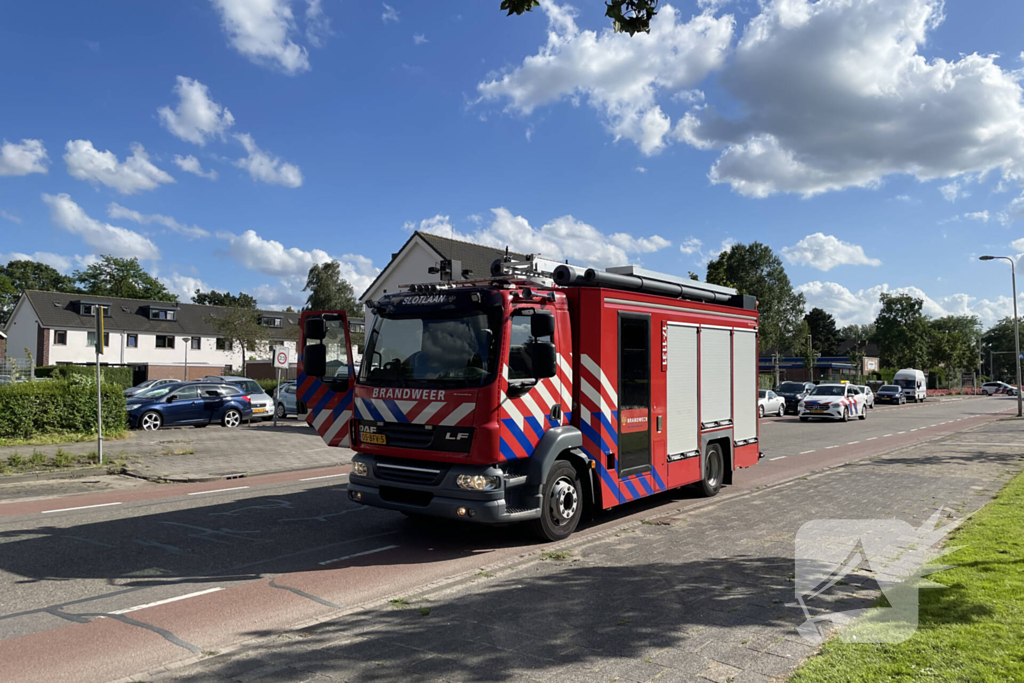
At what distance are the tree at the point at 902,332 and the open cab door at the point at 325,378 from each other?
3300 inches

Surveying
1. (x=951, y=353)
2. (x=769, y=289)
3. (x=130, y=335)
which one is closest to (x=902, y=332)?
(x=951, y=353)

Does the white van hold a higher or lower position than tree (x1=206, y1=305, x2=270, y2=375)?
lower

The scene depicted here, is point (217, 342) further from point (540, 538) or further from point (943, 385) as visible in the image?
point (943, 385)

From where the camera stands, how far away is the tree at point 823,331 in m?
112

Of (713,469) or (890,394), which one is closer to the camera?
(713,469)

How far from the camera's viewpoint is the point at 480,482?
6648 mm

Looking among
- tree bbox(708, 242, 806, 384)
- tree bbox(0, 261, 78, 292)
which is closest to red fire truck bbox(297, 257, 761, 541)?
tree bbox(708, 242, 806, 384)

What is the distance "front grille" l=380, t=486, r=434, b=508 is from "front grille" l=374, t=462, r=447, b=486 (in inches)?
3.9

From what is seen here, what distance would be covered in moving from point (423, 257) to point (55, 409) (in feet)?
59.3

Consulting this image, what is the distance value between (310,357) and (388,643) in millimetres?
3941

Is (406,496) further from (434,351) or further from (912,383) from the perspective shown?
(912,383)

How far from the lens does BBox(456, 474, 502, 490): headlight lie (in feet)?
21.8

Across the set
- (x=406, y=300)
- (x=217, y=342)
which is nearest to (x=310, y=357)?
(x=406, y=300)

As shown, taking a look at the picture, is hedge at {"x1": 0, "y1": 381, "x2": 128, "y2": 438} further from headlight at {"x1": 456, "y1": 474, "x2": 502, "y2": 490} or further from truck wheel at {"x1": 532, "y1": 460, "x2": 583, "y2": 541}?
truck wheel at {"x1": 532, "y1": 460, "x2": 583, "y2": 541}
